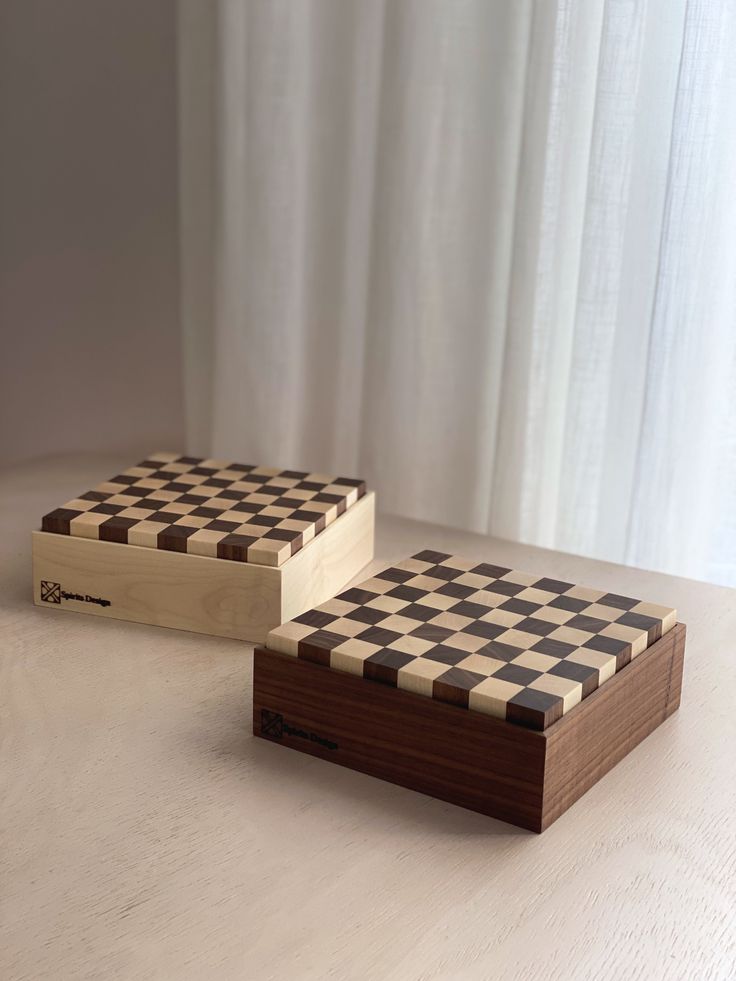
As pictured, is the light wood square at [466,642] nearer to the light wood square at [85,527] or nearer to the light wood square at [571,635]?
the light wood square at [571,635]

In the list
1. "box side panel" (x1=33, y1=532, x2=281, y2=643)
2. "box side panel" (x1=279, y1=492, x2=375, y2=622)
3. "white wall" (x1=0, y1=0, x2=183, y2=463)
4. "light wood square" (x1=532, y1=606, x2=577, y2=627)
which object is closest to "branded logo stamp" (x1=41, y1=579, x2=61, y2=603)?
"box side panel" (x1=33, y1=532, x2=281, y2=643)

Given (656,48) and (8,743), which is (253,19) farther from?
(8,743)

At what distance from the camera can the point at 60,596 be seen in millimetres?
966

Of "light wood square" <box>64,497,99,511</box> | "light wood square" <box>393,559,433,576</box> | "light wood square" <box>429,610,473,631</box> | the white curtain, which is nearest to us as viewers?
"light wood square" <box>429,610,473,631</box>

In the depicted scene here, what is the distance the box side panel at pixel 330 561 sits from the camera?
0.91m

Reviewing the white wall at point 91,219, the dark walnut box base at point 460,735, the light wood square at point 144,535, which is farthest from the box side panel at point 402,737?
the white wall at point 91,219

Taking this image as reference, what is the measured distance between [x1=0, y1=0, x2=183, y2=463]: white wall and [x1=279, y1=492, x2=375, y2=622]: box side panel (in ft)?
2.06

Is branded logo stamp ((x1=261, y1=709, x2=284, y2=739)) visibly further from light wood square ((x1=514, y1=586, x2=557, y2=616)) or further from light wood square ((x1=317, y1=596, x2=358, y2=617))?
light wood square ((x1=514, y1=586, x2=557, y2=616))

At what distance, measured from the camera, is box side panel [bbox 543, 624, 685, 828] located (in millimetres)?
666

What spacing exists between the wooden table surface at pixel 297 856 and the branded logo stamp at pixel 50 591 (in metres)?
0.10

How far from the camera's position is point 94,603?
954 mm

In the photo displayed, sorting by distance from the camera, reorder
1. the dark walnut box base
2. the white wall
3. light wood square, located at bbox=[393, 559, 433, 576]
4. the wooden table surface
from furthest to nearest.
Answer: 1. the white wall
2. light wood square, located at bbox=[393, 559, 433, 576]
3. the dark walnut box base
4. the wooden table surface

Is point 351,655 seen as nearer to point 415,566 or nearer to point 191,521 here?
point 415,566

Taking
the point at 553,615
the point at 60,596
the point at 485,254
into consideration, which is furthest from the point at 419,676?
the point at 485,254
